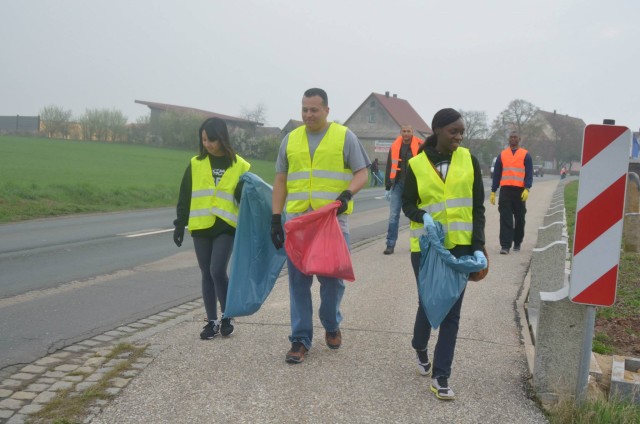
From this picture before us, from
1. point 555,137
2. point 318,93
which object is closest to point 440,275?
point 318,93

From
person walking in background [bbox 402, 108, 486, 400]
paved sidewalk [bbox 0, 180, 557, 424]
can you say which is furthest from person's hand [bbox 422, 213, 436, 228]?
paved sidewalk [bbox 0, 180, 557, 424]

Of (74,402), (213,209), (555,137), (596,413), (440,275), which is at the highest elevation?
(555,137)

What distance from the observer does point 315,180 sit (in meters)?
5.09

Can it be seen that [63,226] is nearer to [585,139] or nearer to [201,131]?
[201,131]

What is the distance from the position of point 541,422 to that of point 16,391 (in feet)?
10.9

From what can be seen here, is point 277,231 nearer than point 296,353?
No

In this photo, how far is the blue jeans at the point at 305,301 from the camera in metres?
5.09

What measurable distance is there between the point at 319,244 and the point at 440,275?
0.98 m

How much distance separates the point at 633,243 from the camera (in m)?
11.7

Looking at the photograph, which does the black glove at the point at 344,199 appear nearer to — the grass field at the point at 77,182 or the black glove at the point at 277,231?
the black glove at the point at 277,231

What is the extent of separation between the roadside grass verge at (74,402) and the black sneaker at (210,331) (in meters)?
0.75

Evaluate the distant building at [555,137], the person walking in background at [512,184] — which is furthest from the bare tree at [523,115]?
the person walking in background at [512,184]

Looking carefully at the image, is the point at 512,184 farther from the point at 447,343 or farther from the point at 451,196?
the point at 447,343

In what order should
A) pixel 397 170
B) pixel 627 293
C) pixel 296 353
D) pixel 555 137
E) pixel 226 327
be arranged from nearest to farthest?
pixel 296 353, pixel 226 327, pixel 627 293, pixel 397 170, pixel 555 137
